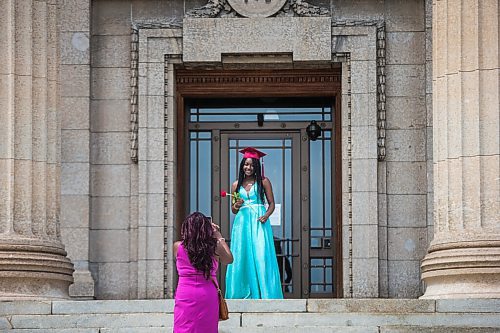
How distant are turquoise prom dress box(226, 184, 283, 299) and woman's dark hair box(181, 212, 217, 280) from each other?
6.22 m

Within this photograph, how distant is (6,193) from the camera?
58.0 ft

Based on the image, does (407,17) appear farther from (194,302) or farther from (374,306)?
(194,302)

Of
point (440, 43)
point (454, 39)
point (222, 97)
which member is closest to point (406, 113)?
point (222, 97)

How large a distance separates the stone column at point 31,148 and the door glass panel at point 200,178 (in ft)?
15.1

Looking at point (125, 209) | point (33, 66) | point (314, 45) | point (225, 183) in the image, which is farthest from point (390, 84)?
point (33, 66)

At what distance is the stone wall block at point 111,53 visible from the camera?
22.1 meters

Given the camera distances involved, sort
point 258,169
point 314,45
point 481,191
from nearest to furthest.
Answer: point 481,191 → point 258,169 → point 314,45

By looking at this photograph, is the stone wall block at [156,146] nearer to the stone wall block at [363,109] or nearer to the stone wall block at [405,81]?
the stone wall block at [363,109]

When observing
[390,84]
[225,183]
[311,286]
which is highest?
→ [390,84]

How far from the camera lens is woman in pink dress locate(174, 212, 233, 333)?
531 inches

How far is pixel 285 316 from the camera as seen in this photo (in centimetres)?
1622

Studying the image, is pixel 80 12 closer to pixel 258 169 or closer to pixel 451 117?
pixel 258 169

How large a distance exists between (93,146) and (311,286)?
148 inches

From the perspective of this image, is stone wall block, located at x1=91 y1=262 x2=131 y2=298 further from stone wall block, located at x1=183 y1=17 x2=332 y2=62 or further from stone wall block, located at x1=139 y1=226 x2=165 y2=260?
stone wall block, located at x1=183 y1=17 x2=332 y2=62
